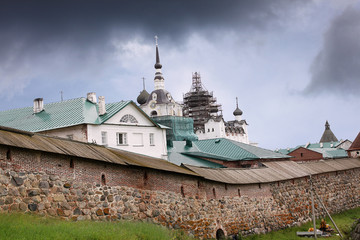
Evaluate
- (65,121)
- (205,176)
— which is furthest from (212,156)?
(205,176)

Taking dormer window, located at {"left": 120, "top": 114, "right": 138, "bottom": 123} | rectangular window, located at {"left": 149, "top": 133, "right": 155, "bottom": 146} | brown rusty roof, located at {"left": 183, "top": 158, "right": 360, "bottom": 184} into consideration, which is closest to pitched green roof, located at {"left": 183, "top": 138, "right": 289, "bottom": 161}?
rectangular window, located at {"left": 149, "top": 133, "right": 155, "bottom": 146}

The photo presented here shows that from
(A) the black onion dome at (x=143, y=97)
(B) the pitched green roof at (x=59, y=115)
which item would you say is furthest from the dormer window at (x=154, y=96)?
(B) the pitched green roof at (x=59, y=115)

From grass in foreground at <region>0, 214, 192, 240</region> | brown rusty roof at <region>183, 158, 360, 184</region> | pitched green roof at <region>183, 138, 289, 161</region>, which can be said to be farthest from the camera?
pitched green roof at <region>183, 138, 289, 161</region>

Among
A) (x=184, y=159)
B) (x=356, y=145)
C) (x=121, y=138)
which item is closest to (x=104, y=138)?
(x=121, y=138)

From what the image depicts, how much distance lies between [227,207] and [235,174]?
251cm

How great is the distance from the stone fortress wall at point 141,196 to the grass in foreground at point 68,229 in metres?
0.64

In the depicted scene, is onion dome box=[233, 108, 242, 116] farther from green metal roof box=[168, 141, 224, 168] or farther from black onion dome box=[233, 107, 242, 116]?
green metal roof box=[168, 141, 224, 168]

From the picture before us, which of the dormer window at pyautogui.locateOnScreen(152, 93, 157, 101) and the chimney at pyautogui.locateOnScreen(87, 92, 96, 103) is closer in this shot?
the chimney at pyautogui.locateOnScreen(87, 92, 96, 103)

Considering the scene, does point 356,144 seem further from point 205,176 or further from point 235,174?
point 205,176

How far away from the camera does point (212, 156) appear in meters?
40.6

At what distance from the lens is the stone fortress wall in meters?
14.3

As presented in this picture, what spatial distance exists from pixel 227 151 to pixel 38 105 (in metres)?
13.8

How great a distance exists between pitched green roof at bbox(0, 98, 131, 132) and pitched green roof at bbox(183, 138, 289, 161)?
7284 millimetres

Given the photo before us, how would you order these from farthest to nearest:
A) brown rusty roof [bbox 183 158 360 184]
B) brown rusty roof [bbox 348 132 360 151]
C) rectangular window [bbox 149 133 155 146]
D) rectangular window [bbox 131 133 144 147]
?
brown rusty roof [bbox 348 132 360 151] < rectangular window [bbox 149 133 155 146] < rectangular window [bbox 131 133 144 147] < brown rusty roof [bbox 183 158 360 184]
